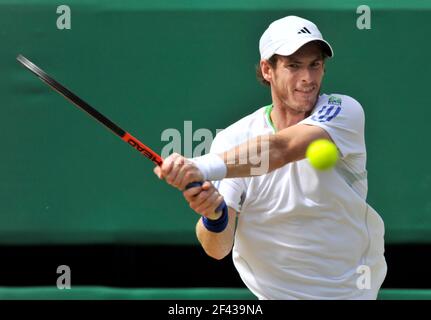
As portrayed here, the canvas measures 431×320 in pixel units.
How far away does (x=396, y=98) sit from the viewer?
4586 millimetres

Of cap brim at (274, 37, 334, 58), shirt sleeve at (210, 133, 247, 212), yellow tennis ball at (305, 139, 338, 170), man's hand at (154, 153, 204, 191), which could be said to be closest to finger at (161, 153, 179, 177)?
man's hand at (154, 153, 204, 191)

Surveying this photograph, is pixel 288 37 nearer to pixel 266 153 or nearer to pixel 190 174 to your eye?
pixel 266 153

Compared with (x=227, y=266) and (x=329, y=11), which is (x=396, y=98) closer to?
(x=329, y=11)

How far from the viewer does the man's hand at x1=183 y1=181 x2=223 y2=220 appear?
315 cm

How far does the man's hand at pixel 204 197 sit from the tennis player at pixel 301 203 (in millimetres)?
22

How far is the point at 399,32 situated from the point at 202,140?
1051 mm

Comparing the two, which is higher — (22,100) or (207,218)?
(22,100)

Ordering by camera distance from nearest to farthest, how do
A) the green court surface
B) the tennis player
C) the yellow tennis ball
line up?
the yellow tennis ball → the tennis player → the green court surface

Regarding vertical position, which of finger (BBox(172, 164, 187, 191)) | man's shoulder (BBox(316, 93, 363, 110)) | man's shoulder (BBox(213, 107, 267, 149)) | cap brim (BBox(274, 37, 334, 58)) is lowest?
finger (BBox(172, 164, 187, 191))

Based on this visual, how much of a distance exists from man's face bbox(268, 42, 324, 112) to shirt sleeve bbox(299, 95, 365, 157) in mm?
54

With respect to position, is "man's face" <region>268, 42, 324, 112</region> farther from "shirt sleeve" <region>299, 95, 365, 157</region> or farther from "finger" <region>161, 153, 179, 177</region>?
"finger" <region>161, 153, 179, 177</region>

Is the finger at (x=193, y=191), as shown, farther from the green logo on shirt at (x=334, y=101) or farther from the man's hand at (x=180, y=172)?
the green logo on shirt at (x=334, y=101)

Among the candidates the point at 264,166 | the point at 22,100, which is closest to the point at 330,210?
the point at 264,166

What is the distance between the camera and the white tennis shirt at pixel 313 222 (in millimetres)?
3307
